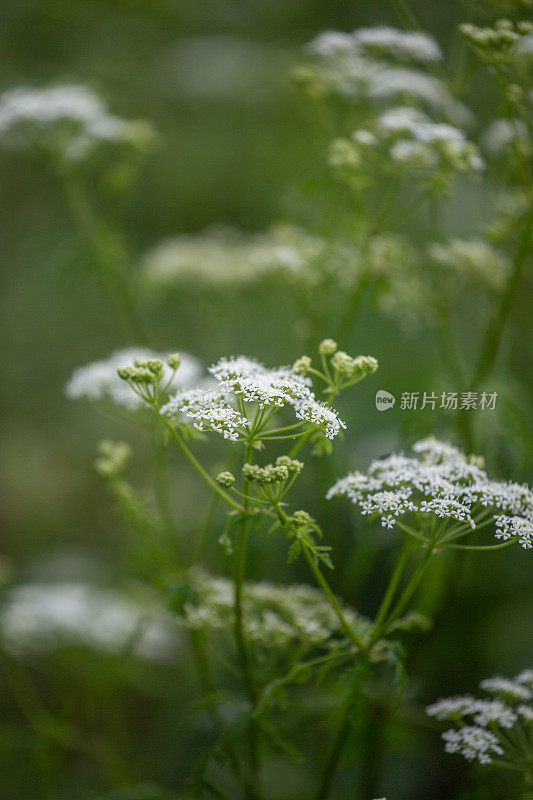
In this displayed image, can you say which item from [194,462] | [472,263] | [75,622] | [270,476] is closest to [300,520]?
[270,476]

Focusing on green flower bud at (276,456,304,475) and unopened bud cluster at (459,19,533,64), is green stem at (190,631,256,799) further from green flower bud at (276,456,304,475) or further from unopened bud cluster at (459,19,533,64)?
unopened bud cluster at (459,19,533,64)

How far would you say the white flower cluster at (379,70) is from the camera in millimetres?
1678

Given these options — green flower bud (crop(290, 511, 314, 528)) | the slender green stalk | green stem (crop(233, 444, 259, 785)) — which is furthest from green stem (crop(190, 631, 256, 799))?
green flower bud (crop(290, 511, 314, 528))

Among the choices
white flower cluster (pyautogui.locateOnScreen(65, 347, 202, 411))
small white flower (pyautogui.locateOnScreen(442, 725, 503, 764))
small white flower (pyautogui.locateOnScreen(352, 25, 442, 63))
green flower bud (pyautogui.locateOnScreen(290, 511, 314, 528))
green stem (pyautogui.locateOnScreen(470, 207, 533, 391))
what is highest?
small white flower (pyautogui.locateOnScreen(352, 25, 442, 63))

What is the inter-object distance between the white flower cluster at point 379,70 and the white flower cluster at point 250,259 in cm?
45

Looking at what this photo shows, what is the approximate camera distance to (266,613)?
145cm

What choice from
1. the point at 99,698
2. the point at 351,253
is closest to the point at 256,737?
the point at 351,253

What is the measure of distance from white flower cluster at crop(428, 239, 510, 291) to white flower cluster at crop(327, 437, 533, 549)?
2.50 ft

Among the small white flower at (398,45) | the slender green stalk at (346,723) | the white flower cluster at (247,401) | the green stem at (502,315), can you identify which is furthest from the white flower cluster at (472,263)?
the slender green stalk at (346,723)

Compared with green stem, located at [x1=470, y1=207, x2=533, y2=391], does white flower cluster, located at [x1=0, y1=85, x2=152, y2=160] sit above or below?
above

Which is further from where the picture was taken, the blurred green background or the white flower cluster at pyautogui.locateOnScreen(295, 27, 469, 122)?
the blurred green background

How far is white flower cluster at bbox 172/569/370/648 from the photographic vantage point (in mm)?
1370

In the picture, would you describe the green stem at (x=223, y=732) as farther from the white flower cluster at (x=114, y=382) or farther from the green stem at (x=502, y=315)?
the green stem at (x=502, y=315)

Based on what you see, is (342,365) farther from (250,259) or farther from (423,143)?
(250,259)
